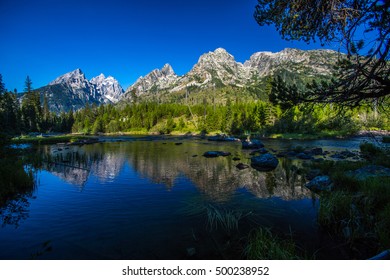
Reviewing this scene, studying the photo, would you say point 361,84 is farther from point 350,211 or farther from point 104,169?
point 104,169

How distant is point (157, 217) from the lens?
11266mm

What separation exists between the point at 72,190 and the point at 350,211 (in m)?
18.3

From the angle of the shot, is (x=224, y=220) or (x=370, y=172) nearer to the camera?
(x=224, y=220)

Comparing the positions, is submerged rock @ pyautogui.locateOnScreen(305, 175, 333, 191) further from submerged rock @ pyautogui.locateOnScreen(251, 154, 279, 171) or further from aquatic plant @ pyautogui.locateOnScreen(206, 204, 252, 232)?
submerged rock @ pyautogui.locateOnScreen(251, 154, 279, 171)

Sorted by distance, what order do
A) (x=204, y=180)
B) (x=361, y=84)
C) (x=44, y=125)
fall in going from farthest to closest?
1. (x=44, y=125)
2. (x=204, y=180)
3. (x=361, y=84)

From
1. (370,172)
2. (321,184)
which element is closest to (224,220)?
(321,184)

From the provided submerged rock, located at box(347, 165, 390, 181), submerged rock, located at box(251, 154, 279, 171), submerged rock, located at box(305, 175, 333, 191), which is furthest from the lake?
submerged rock, located at box(251, 154, 279, 171)

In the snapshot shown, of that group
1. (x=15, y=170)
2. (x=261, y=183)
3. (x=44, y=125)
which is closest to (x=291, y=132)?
(x=261, y=183)

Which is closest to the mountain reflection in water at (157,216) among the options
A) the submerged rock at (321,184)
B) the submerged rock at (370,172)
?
the submerged rock at (321,184)

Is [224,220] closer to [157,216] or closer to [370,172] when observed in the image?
[157,216]

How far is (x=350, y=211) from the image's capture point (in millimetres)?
8977

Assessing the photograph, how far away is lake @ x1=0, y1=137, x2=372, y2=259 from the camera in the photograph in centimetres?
802

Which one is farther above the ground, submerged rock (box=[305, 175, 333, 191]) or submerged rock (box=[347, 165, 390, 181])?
submerged rock (box=[347, 165, 390, 181])

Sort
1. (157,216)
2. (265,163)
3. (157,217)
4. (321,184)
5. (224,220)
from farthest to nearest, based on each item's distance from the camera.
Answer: (265,163) → (321,184) → (157,216) → (157,217) → (224,220)
